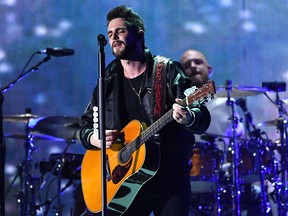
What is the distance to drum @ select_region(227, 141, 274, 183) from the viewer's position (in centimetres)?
632

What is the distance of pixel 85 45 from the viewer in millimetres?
7512

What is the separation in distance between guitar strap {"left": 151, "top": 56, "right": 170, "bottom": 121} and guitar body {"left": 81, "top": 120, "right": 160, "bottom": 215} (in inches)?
5.7

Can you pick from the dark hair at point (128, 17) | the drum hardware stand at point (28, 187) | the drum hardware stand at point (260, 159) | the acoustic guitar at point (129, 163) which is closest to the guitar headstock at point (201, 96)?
the acoustic guitar at point (129, 163)

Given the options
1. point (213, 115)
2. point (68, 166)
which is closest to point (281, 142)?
point (213, 115)

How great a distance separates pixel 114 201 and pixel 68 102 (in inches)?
149

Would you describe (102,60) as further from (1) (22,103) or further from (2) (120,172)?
(1) (22,103)

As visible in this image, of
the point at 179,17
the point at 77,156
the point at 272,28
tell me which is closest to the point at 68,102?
the point at 77,156

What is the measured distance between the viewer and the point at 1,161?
447 cm

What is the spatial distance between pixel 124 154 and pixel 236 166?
7.73ft

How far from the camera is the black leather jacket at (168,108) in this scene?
12.0ft

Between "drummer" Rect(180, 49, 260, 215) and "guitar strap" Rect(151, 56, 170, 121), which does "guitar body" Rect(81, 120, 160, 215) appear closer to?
"guitar strap" Rect(151, 56, 170, 121)

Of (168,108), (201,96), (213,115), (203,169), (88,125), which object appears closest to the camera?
(201,96)

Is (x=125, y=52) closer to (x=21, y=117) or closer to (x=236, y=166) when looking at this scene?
(x=236, y=166)

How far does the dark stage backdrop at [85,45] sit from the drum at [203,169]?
4.68ft
